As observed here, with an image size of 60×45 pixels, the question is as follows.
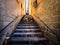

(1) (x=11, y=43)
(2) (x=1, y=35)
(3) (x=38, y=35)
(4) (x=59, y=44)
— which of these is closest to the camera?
(4) (x=59, y=44)

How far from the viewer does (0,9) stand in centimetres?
322

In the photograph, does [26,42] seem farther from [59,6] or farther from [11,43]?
[59,6]

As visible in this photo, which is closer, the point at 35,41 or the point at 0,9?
the point at 0,9

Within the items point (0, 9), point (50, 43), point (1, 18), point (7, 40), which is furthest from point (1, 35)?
point (50, 43)

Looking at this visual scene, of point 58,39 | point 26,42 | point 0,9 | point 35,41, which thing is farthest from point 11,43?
point 58,39

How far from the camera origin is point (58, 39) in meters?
3.02

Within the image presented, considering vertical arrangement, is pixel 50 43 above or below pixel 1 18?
below

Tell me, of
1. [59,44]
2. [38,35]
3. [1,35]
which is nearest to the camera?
[59,44]

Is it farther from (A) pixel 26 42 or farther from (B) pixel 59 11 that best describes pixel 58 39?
(A) pixel 26 42

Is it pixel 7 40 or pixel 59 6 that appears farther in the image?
pixel 7 40

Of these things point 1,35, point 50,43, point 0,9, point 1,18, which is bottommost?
point 50,43

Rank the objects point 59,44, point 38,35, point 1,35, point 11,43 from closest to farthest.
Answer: point 59,44
point 1,35
point 11,43
point 38,35

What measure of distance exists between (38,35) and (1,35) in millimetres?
1562

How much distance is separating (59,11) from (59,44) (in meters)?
0.80
